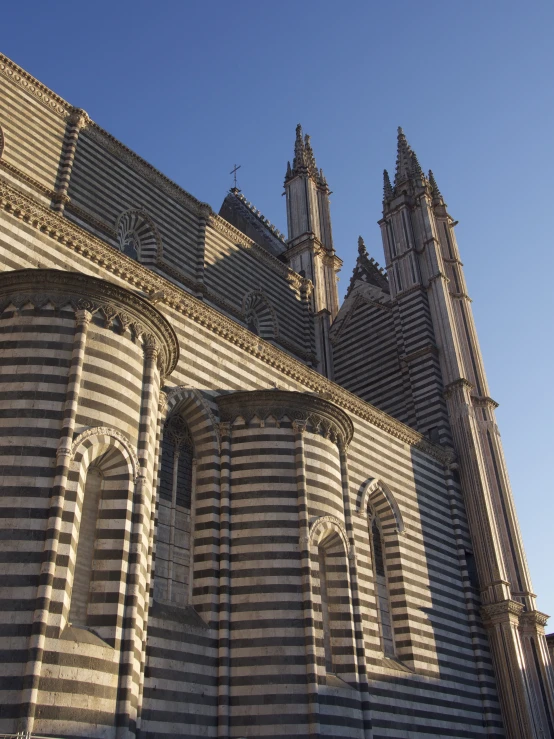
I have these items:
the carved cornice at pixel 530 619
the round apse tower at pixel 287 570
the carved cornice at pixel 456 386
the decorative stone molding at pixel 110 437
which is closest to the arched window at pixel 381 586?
the round apse tower at pixel 287 570

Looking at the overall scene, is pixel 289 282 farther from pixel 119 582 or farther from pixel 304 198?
pixel 119 582

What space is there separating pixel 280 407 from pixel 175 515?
127 inches

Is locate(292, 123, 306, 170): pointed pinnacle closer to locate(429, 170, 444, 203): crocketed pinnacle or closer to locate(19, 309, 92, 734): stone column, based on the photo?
locate(429, 170, 444, 203): crocketed pinnacle

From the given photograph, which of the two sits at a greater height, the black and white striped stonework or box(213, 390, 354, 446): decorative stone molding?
the black and white striped stonework

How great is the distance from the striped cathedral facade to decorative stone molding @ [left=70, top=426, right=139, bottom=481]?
4 cm

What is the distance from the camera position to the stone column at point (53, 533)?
9359 millimetres

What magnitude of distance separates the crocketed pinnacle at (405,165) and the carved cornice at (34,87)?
14428 millimetres

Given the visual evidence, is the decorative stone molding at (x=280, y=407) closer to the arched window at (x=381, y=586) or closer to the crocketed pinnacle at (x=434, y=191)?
the arched window at (x=381, y=586)

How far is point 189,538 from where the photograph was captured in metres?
14.7

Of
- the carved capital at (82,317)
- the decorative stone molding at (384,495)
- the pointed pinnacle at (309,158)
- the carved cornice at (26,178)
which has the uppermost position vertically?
the pointed pinnacle at (309,158)

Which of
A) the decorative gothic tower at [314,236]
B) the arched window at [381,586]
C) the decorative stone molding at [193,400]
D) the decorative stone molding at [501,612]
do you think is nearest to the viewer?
the decorative stone molding at [193,400]

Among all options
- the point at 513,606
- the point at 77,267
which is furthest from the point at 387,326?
the point at 77,267

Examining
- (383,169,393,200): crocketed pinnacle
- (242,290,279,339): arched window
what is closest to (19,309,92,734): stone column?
(242,290,279,339): arched window

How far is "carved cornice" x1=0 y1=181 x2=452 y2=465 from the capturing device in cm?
1399
